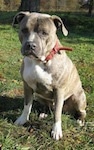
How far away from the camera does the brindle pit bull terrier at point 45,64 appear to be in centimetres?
352

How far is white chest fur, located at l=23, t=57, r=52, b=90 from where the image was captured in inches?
147

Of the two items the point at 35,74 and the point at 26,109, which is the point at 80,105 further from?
the point at 35,74

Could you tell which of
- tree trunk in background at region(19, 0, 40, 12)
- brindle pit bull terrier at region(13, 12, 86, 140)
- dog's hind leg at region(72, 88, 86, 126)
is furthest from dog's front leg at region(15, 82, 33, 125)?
tree trunk in background at region(19, 0, 40, 12)

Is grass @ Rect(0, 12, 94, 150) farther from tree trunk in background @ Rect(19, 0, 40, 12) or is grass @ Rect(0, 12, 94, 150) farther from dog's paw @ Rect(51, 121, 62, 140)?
tree trunk in background @ Rect(19, 0, 40, 12)

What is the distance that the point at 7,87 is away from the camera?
16.5 feet

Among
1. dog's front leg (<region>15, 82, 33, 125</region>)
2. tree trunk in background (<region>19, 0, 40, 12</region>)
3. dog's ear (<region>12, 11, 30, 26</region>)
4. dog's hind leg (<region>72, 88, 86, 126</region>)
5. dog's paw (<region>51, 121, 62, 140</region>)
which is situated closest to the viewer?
dog's ear (<region>12, 11, 30, 26</region>)

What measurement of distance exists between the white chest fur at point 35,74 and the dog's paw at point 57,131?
498 millimetres

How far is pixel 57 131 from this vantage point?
3893mm

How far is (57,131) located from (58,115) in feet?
0.58

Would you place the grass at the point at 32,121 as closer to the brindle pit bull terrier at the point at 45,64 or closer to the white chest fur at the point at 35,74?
the brindle pit bull terrier at the point at 45,64

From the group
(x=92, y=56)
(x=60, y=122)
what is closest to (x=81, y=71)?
(x=92, y=56)

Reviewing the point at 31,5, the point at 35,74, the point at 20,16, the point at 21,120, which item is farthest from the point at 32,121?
the point at 31,5

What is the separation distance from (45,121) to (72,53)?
11.8 ft

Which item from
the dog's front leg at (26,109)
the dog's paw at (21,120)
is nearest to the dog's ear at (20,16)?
the dog's front leg at (26,109)
